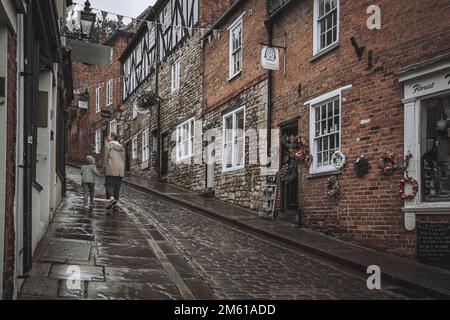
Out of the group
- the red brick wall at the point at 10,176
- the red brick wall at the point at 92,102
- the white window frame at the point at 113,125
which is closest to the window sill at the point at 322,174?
the red brick wall at the point at 10,176

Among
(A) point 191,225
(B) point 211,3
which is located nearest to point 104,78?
(B) point 211,3

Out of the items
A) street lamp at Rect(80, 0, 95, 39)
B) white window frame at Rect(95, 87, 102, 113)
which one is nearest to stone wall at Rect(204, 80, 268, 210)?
street lamp at Rect(80, 0, 95, 39)

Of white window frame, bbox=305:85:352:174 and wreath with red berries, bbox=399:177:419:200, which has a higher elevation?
white window frame, bbox=305:85:352:174

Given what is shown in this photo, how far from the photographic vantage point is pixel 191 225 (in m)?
12.1

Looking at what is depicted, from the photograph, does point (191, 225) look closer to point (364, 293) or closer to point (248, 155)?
point (248, 155)

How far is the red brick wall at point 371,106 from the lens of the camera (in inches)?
362

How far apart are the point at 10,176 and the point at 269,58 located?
9151mm

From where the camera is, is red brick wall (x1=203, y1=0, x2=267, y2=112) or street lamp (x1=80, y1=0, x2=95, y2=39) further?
red brick wall (x1=203, y1=0, x2=267, y2=112)

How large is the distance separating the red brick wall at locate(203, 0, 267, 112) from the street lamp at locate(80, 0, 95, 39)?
4.31 metres

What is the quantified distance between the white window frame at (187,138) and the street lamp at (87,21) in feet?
20.6

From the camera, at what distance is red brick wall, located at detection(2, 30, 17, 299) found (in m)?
5.13

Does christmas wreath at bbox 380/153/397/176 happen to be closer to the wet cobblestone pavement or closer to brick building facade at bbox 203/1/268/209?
the wet cobblestone pavement

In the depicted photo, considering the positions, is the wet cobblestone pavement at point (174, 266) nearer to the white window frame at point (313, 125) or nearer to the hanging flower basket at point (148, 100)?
the white window frame at point (313, 125)

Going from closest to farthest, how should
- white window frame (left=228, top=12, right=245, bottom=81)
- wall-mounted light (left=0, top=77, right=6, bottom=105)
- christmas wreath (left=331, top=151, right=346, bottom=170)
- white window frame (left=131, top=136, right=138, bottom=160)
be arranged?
wall-mounted light (left=0, top=77, right=6, bottom=105) < christmas wreath (left=331, top=151, right=346, bottom=170) < white window frame (left=228, top=12, right=245, bottom=81) < white window frame (left=131, top=136, right=138, bottom=160)
